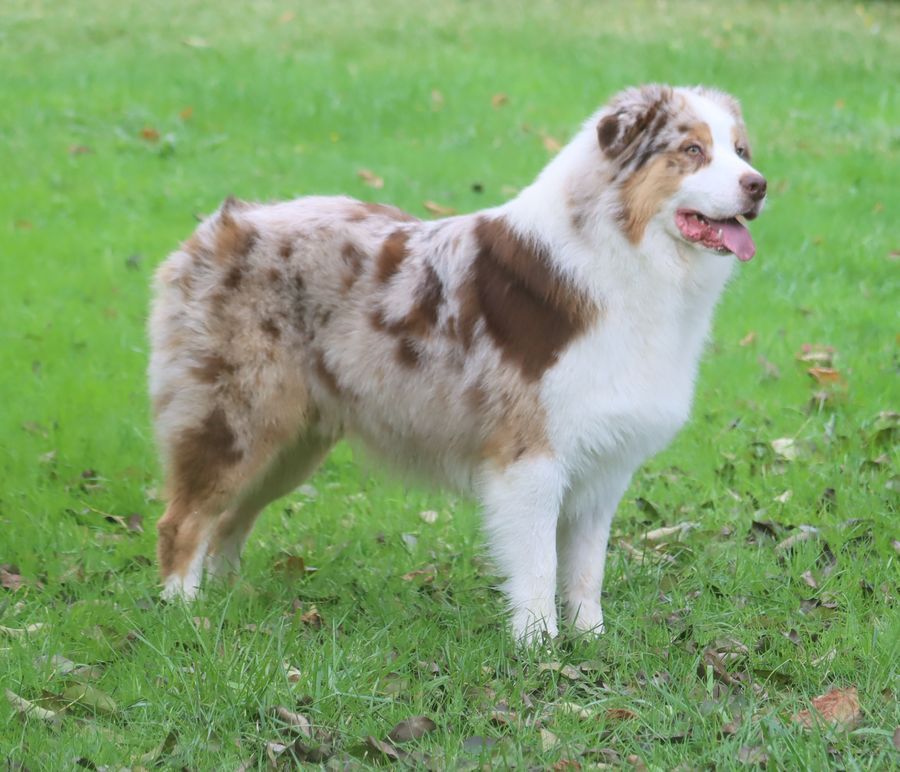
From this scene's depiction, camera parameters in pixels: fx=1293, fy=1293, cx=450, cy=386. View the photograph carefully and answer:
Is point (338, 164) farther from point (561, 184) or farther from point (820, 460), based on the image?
point (561, 184)

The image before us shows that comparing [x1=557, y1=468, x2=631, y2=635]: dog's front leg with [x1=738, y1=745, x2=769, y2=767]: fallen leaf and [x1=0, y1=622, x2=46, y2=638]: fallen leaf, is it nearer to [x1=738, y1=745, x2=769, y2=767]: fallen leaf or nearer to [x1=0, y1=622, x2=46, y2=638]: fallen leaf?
[x1=738, y1=745, x2=769, y2=767]: fallen leaf

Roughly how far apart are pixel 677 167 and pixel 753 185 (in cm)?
29

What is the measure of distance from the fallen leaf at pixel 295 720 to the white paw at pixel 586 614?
1.37m

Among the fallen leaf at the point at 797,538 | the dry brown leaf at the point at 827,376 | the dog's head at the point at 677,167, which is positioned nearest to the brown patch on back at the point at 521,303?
the dog's head at the point at 677,167

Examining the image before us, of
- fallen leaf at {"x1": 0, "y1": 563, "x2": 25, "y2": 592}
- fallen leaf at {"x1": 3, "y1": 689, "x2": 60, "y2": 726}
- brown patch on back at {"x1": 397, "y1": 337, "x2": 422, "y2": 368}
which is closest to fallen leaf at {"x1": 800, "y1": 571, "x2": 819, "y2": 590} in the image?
brown patch on back at {"x1": 397, "y1": 337, "x2": 422, "y2": 368}

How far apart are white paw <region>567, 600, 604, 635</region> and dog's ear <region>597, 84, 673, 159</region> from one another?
1.77 metres

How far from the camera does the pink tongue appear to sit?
185 inches

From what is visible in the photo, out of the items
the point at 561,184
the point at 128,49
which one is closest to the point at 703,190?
the point at 561,184

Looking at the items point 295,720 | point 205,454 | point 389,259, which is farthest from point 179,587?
point 389,259

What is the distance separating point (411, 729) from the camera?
4125 millimetres

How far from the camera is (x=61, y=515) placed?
6285 mm

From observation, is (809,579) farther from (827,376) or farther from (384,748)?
(827,376)

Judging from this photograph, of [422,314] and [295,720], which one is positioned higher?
[422,314]

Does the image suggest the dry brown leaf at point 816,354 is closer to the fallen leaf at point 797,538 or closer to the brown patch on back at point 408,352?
the fallen leaf at point 797,538
